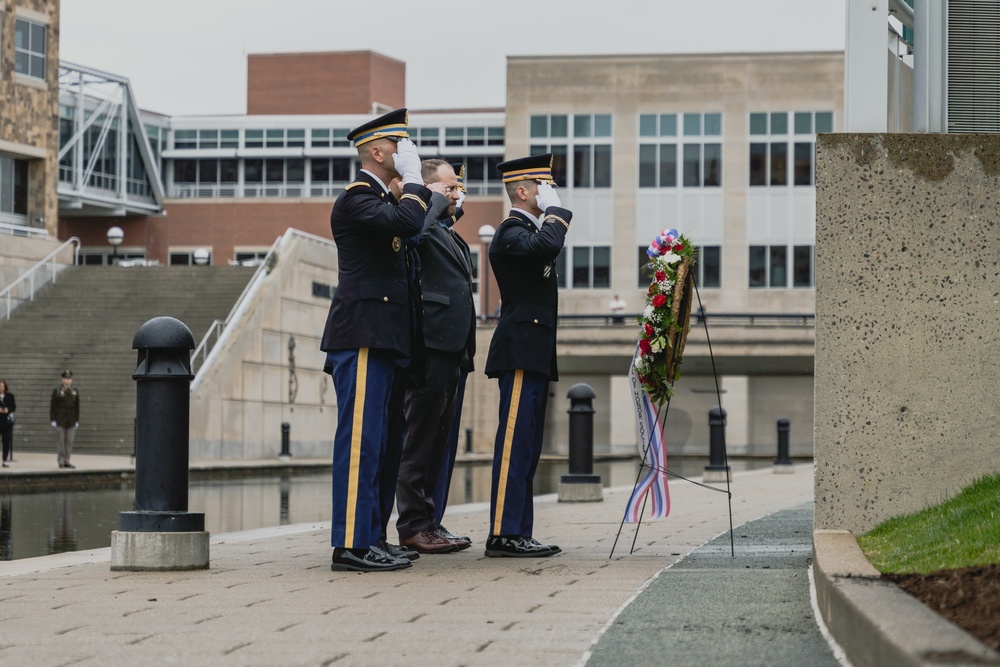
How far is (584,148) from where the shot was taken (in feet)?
201

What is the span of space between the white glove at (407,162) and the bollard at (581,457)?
7469mm

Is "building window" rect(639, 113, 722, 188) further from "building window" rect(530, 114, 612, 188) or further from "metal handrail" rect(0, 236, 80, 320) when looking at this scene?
"metal handrail" rect(0, 236, 80, 320)

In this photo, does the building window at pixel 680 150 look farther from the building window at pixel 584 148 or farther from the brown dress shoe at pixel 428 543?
the brown dress shoe at pixel 428 543

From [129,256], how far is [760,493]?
186 ft

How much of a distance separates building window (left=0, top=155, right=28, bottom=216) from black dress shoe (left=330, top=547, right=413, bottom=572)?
140 feet

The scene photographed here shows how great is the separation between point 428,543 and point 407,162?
2.32 m

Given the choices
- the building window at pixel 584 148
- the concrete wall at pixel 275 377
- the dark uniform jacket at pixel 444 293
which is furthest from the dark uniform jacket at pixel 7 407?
the building window at pixel 584 148

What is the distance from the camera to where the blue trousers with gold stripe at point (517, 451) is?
8.16 m

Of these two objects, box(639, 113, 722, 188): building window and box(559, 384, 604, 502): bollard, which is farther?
box(639, 113, 722, 188): building window

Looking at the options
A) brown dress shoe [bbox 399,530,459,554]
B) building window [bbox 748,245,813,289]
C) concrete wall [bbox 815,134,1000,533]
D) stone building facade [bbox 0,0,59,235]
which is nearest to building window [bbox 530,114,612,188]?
building window [bbox 748,245,813,289]

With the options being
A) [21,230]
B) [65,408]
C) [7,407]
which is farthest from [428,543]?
[21,230]

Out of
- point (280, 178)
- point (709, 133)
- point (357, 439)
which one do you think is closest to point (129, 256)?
point (280, 178)

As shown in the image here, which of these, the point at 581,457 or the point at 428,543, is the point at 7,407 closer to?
the point at 581,457

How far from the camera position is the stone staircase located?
32406 millimetres
